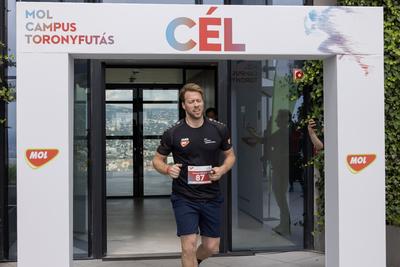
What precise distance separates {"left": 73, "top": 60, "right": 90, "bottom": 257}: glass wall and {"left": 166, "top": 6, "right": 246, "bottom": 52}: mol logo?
230cm

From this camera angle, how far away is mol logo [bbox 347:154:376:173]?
12.6 ft

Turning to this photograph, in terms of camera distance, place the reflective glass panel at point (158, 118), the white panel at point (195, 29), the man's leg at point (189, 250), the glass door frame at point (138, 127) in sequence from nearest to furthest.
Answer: the white panel at point (195, 29)
the man's leg at point (189, 250)
the glass door frame at point (138, 127)
the reflective glass panel at point (158, 118)

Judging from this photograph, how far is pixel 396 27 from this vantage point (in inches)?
206

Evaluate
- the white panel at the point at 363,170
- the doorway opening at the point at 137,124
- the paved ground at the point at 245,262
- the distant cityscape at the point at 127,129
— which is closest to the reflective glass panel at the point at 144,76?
the doorway opening at the point at 137,124

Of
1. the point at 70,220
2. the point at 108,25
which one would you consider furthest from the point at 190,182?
the point at 108,25

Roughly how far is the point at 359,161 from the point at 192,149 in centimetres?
129

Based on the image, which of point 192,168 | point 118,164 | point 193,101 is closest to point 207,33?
point 193,101

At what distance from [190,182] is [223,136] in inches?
19.4

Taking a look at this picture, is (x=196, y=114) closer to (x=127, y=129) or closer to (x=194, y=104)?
(x=194, y=104)

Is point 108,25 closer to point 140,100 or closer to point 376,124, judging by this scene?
point 376,124

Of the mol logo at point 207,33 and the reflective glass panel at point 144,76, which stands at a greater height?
the reflective glass panel at point 144,76

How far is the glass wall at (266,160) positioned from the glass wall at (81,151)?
5.51 feet

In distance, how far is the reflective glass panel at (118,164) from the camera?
10820 millimetres

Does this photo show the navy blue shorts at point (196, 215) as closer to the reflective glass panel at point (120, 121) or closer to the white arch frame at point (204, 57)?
the white arch frame at point (204, 57)
